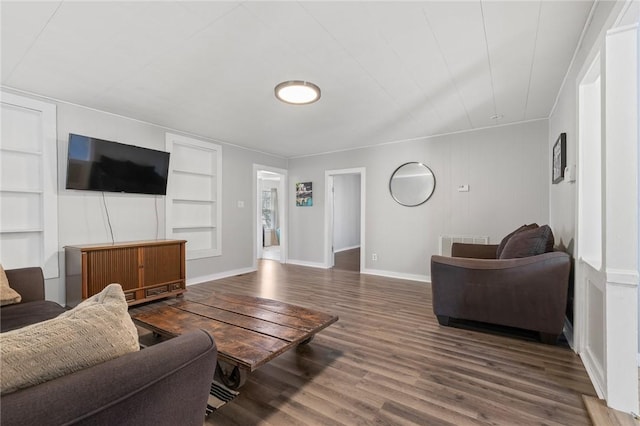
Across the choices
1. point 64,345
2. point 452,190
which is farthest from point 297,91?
point 452,190

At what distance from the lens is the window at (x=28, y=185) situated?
2938mm

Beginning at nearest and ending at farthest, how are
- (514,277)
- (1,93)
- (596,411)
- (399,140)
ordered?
(596,411), (514,277), (1,93), (399,140)

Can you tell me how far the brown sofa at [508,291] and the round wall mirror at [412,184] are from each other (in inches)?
87.4

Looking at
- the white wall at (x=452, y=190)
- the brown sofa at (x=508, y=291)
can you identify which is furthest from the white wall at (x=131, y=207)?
the brown sofa at (x=508, y=291)

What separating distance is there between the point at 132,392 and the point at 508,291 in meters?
2.75

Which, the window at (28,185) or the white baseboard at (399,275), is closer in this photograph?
the window at (28,185)

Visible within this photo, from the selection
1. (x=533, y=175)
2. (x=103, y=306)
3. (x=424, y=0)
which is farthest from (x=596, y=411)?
(x=533, y=175)

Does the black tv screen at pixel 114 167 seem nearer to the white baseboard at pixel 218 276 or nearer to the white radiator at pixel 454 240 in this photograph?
the white baseboard at pixel 218 276

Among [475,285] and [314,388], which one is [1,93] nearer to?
[314,388]

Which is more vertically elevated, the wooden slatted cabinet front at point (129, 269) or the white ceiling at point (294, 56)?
the white ceiling at point (294, 56)

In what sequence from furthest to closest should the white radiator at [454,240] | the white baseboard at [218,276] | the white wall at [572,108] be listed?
the white baseboard at [218,276]
the white radiator at [454,240]
the white wall at [572,108]

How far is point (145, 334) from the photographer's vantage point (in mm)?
2594

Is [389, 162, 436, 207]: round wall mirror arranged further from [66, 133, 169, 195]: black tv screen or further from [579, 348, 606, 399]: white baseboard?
[66, 133, 169, 195]: black tv screen

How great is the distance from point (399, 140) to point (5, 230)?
5.28 meters
